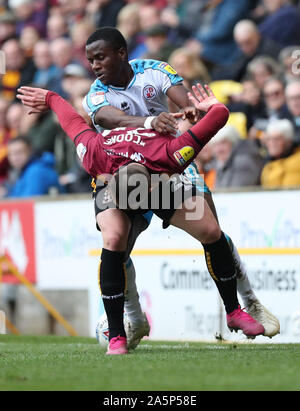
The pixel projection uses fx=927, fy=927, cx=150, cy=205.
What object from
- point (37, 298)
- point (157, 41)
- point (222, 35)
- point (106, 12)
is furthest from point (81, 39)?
point (37, 298)

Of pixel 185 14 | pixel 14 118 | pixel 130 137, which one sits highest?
pixel 185 14

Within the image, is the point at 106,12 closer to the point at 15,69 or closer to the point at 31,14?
the point at 15,69

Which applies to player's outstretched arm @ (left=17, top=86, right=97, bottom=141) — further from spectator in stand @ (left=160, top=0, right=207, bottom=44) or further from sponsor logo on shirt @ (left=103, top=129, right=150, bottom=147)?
spectator in stand @ (left=160, top=0, right=207, bottom=44)

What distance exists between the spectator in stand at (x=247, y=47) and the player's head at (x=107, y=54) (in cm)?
516

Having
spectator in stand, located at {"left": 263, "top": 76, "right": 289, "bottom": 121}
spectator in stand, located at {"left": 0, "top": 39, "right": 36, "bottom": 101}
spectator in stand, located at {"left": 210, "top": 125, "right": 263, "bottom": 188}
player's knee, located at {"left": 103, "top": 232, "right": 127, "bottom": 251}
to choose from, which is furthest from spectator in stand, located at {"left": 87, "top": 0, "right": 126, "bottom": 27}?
player's knee, located at {"left": 103, "top": 232, "right": 127, "bottom": 251}

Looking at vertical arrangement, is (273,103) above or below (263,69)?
below

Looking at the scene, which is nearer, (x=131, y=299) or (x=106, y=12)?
(x=131, y=299)

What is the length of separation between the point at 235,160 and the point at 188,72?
5.53ft

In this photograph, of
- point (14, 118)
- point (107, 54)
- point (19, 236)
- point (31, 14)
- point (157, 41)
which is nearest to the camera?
point (107, 54)

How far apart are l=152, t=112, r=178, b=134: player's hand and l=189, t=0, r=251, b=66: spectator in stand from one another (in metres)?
6.53

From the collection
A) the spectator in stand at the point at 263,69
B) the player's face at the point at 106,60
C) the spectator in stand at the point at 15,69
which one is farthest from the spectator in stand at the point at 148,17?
the player's face at the point at 106,60

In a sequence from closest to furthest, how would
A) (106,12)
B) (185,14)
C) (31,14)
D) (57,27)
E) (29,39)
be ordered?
(185,14), (106,12), (57,27), (29,39), (31,14)

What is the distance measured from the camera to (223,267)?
633cm
